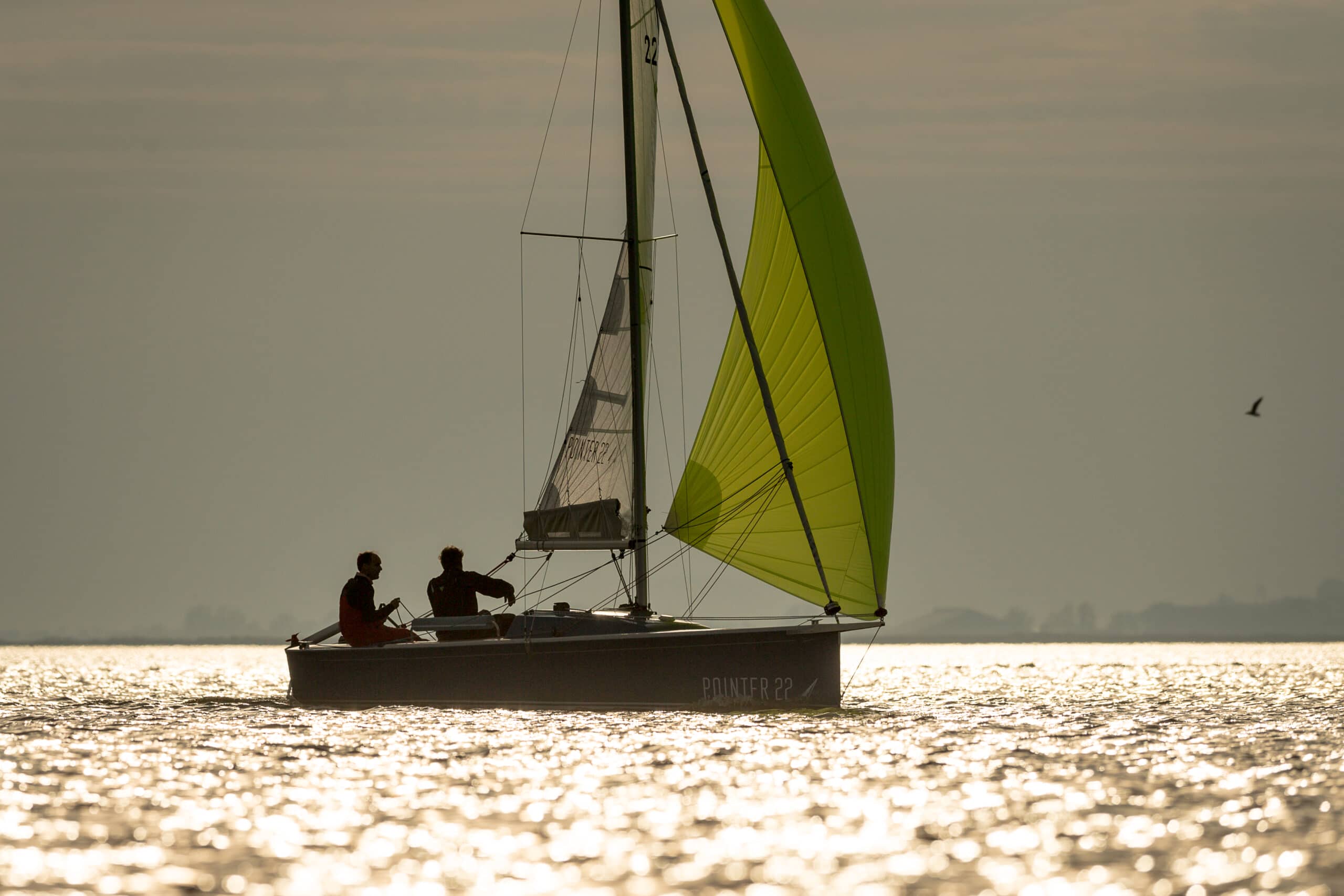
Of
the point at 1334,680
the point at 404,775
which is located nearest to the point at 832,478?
the point at 404,775

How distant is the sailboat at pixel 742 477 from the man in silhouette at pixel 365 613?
273mm

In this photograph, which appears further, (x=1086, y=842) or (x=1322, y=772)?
(x=1322, y=772)

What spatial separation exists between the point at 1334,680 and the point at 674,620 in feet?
100

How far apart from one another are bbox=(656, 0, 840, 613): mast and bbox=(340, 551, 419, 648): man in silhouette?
11.3 feet

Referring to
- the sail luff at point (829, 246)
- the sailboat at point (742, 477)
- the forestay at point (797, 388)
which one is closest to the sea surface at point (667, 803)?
the sailboat at point (742, 477)

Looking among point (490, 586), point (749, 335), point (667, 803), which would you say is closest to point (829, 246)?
point (749, 335)

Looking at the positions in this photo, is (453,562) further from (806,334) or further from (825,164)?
(825,164)

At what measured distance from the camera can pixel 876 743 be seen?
1980 cm

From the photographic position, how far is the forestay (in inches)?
869

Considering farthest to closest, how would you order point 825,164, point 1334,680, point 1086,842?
point 1334,680
point 825,164
point 1086,842

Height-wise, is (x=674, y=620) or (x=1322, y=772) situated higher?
(x=674, y=620)

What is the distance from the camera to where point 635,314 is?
76.4 ft

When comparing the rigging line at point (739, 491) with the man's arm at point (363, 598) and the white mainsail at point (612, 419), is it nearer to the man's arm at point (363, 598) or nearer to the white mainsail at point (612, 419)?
the white mainsail at point (612, 419)

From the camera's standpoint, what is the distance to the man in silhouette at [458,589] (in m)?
22.9
